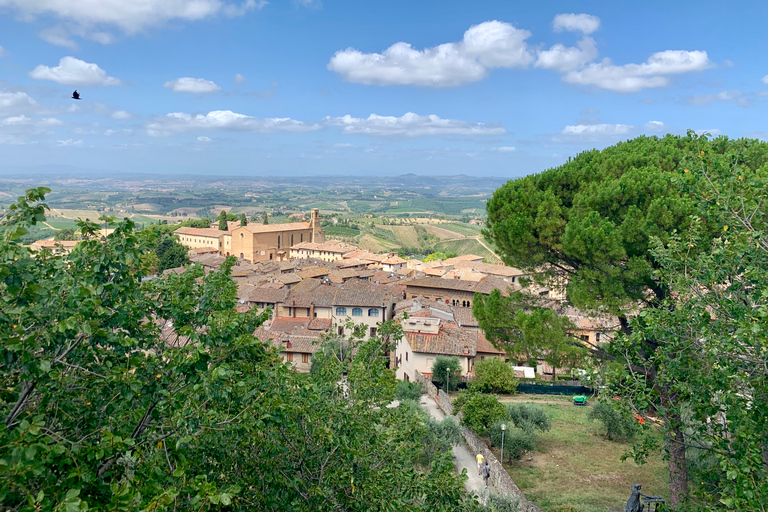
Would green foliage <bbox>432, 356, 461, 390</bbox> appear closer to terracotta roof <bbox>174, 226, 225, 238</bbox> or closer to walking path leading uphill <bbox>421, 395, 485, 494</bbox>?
walking path leading uphill <bbox>421, 395, 485, 494</bbox>

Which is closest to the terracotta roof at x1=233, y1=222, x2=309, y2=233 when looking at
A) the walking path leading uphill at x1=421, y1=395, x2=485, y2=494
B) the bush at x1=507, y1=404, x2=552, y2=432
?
the walking path leading uphill at x1=421, y1=395, x2=485, y2=494

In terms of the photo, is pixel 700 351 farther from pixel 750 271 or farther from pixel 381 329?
pixel 381 329

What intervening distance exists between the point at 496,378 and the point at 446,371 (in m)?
3.12

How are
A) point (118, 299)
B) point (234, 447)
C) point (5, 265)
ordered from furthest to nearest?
1. point (234, 447)
2. point (118, 299)
3. point (5, 265)

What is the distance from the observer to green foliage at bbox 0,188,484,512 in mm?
3518

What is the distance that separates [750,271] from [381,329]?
5.00 m

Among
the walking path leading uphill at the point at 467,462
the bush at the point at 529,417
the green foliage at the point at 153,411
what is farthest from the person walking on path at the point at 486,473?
the green foliage at the point at 153,411

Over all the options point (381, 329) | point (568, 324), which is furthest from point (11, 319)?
point (568, 324)

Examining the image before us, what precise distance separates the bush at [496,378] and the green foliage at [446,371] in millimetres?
1809

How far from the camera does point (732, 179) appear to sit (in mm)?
7293

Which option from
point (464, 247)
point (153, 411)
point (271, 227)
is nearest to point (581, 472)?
point (153, 411)

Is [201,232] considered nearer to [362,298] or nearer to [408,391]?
[362,298]

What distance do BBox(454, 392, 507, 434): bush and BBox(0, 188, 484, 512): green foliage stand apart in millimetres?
13616

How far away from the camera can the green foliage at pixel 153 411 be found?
11.5 feet
